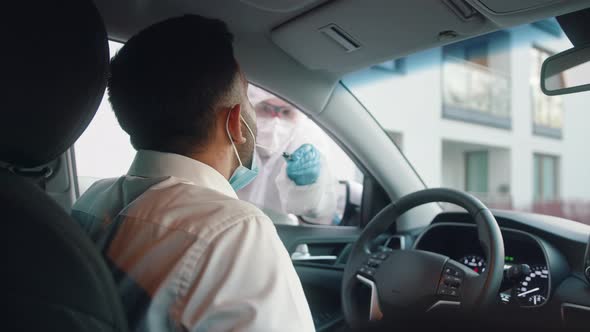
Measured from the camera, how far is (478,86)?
15648mm

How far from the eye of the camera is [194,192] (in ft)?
4.05

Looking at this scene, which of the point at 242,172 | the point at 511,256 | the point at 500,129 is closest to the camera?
the point at 242,172

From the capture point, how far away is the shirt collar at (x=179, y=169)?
138 cm

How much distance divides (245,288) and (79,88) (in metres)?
0.56

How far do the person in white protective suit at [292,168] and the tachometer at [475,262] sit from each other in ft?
2.79

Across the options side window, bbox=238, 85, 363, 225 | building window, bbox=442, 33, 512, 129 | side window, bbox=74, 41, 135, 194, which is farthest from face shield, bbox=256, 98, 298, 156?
building window, bbox=442, 33, 512, 129

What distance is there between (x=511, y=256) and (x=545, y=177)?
16.8 meters

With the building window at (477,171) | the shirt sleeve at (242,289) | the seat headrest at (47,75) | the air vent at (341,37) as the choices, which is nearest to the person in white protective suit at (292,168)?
the air vent at (341,37)

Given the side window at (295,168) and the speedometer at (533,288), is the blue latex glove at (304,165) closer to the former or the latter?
the side window at (295,168)

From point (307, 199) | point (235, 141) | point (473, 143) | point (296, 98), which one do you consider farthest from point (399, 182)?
point (473, 143)

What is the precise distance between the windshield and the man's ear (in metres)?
11.8

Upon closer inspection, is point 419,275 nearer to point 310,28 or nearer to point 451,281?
point 451,281

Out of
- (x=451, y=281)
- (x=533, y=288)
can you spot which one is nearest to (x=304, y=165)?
(x=451, y=281)

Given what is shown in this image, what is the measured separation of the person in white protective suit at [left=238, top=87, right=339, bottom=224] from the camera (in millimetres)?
2840
